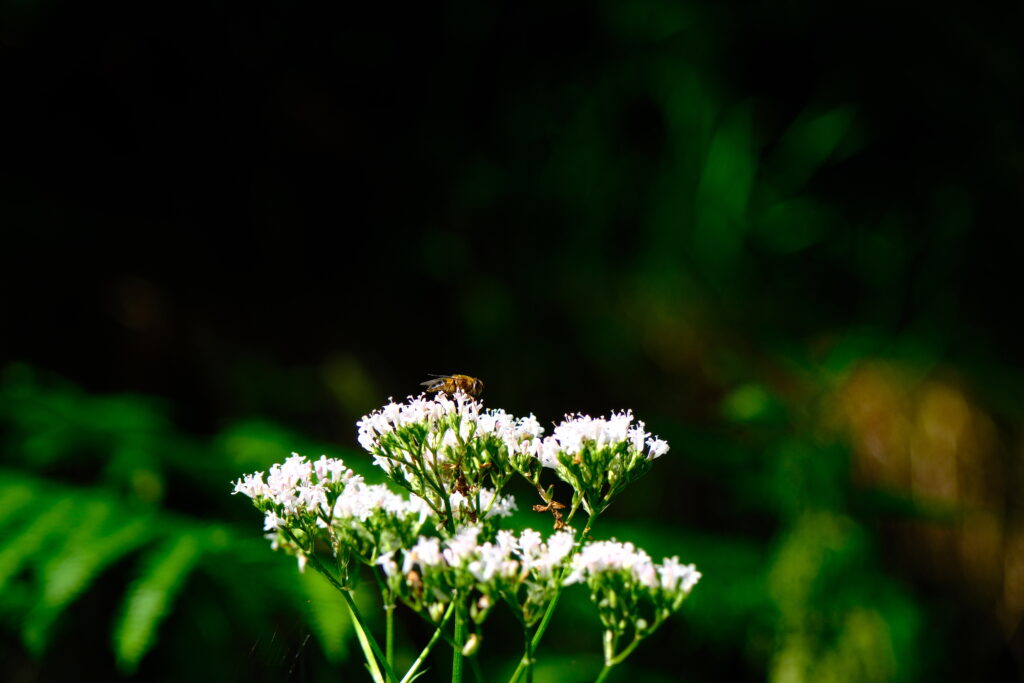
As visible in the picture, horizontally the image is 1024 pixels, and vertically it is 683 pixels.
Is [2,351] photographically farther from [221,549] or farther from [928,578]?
[928,578]

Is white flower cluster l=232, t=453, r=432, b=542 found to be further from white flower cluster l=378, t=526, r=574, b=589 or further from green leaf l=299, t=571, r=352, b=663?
green leaf l=299, t=571, r=352, b=663

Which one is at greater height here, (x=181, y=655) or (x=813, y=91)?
(x=813, y=91)

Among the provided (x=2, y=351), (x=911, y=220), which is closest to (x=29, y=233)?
(x=2, y=351)

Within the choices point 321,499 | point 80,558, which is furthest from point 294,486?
point 80,558

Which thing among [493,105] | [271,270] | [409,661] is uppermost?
[493,105]

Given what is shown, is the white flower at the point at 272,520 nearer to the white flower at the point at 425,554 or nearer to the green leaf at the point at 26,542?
the white flower at the point at 425,554

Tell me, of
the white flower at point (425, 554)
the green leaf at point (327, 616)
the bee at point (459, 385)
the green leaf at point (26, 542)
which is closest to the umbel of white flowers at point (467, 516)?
the white flower at point (425, 554)

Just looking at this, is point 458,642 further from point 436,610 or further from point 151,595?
point 151,595
